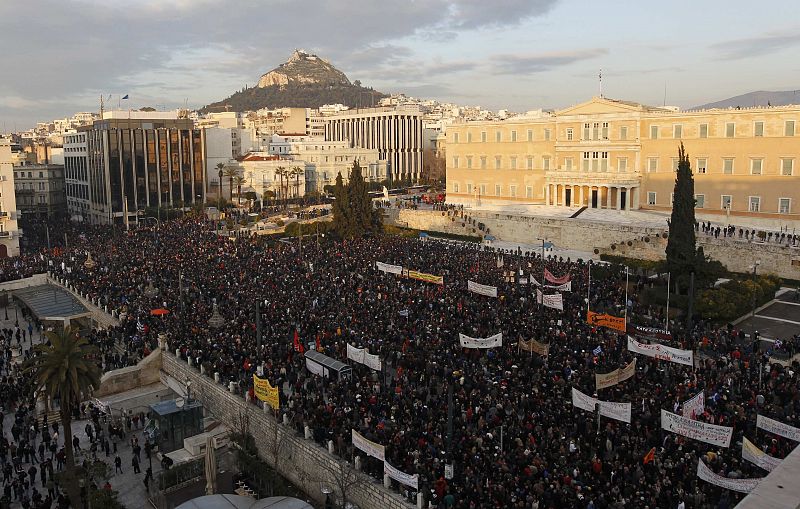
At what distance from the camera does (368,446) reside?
17719 millimetres

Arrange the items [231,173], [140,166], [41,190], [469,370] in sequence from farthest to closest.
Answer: [41,190]
[231,173]
[140,166]
[469,370]

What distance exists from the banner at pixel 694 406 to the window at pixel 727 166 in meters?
40.0

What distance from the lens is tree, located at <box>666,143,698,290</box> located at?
32500 millimetres

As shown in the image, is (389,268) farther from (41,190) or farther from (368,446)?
(41,190)

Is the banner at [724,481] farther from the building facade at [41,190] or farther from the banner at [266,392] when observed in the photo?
the building facade at [41,190]

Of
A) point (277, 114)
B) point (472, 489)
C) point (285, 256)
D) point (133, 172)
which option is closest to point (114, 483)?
point (472, 489)

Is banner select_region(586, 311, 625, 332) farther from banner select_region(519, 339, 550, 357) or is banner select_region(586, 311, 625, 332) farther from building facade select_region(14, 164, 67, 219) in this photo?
building facade select_region(14, 164, 67, 219)

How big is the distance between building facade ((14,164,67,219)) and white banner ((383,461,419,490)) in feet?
281

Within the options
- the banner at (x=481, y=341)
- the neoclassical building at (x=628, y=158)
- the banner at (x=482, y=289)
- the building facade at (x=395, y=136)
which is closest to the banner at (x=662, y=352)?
the banner at (x=481, y=341)

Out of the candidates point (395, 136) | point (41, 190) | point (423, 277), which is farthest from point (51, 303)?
point (395, 136)

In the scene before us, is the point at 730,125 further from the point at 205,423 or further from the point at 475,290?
the point at 205,423

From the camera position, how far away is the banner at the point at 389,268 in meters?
37.8

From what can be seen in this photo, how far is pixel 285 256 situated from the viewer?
4447cm

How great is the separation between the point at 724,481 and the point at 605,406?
3868 mm
